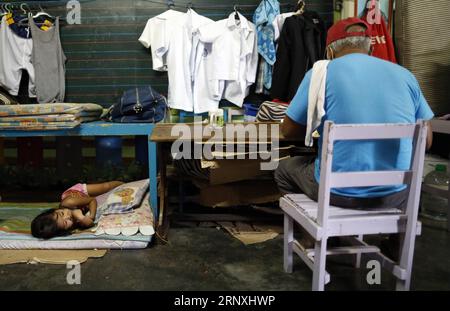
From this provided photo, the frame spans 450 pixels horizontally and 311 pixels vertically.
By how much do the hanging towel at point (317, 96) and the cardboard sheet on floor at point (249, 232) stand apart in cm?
122

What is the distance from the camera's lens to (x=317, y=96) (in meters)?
1.94

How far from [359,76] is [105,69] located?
3.06 meters

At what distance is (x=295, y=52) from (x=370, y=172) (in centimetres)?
223

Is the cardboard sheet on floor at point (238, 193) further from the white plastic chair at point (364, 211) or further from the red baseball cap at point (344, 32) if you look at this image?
the red baseball cap at point (344, 32)

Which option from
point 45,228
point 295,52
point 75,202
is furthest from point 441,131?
point 45,228

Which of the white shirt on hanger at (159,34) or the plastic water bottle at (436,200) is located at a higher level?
the white shirt on hanger at (159,34)

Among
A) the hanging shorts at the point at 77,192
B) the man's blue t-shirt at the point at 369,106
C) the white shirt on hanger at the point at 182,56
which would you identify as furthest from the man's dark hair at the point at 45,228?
the man's blue t-shirt at the point at 369,106

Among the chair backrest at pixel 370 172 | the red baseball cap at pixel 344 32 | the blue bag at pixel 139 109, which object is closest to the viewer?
the chair backrest at pixel 370 172

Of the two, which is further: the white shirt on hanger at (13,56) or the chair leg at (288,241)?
the white shirt on hanger at (13,56)

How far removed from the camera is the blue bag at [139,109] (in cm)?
329

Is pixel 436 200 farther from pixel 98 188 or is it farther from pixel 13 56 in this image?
pixel 13 56

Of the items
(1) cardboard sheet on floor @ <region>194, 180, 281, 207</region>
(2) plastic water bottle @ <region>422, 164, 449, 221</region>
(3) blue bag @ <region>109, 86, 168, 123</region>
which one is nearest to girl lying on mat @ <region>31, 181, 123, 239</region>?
(3) blue bag @ <region>109, 86, 168, 123</region>
